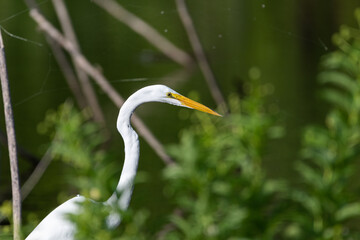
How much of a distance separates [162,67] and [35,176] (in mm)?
2051

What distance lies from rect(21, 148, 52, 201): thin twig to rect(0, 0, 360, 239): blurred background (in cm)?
3

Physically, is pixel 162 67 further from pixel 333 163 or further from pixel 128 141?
pixel 333 163

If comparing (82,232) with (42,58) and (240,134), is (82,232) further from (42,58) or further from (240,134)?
(42,58)

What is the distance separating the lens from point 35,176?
3.25 metres

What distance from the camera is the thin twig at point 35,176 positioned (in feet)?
10.2

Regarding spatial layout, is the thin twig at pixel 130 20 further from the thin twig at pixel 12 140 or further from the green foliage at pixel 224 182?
the green foliage at pixel 224 182

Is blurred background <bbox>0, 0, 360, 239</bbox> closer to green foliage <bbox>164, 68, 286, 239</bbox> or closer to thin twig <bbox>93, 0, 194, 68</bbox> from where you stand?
thin twig <bbox>93, 0, 194, 68</bbox>

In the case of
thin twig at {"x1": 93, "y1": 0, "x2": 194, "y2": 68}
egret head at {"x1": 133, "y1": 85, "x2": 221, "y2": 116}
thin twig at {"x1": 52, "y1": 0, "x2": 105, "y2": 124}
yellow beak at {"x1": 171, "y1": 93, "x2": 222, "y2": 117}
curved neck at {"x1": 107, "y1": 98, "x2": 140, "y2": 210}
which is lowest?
curved neck at {"x1": 107, "y1": 98, "x2": 140, "y2": 210}

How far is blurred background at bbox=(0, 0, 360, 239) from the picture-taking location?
10.3ft

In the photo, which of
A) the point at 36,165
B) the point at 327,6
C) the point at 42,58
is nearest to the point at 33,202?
the point at 36,165

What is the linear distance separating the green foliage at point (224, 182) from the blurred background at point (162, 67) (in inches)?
53.2

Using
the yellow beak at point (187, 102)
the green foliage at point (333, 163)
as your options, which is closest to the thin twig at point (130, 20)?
the yellow beak at point (187, 102)

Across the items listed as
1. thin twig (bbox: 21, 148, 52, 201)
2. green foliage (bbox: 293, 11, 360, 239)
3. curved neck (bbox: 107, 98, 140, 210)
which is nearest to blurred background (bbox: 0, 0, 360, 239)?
thin twig (bbox: 21, 148, 52, 201)

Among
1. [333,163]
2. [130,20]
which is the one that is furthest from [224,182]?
[130,20]
